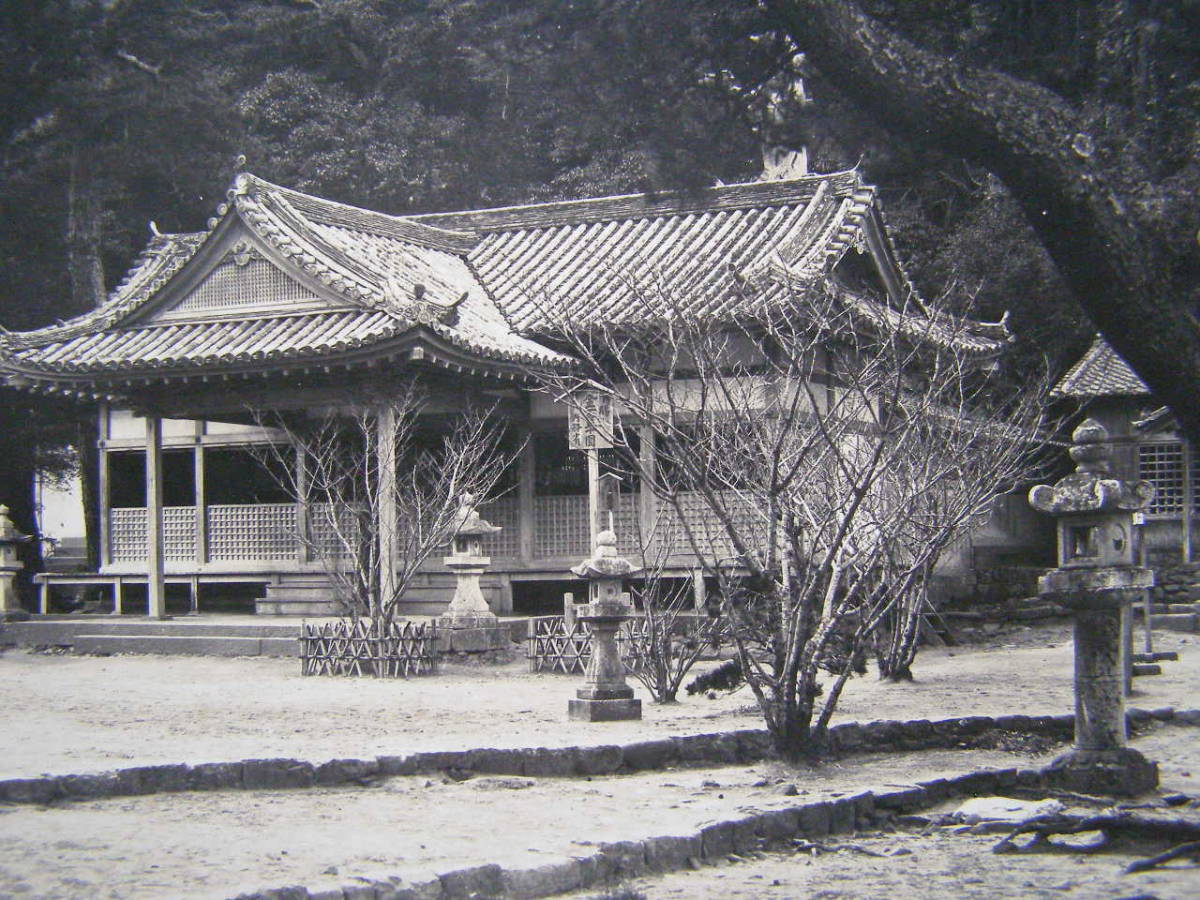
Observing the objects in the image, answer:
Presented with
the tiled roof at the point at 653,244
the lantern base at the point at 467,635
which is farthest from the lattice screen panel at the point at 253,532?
the lantern base at the point at 467,635

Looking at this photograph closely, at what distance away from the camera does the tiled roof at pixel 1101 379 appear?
24.2m

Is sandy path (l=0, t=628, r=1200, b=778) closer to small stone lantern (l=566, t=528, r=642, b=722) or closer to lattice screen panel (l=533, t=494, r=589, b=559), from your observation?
small stone lantern (l=566, t=528, r=642, b=722)

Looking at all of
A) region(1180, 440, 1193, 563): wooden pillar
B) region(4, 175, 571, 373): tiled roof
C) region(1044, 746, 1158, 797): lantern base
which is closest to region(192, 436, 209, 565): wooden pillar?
region(4, 175, 571, 373): tiled roof

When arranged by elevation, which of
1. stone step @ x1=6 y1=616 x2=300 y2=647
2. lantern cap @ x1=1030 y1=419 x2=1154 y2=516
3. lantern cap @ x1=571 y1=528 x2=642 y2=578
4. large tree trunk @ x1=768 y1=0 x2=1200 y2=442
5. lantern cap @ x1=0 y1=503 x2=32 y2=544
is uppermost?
large tree trunk @ x1=768 y1=0 x2=1200 y2=442

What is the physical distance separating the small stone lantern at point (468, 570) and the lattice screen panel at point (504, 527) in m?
3.96

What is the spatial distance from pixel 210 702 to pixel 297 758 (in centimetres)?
434

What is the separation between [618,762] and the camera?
9820 millimetres

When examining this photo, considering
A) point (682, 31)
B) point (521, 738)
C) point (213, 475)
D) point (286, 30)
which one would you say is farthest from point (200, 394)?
point (286, 30)

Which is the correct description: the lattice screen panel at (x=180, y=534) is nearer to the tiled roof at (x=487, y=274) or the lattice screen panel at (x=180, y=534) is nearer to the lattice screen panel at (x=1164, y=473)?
the tiled roof at (x=487, y=274)

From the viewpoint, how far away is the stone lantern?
29.6 ft

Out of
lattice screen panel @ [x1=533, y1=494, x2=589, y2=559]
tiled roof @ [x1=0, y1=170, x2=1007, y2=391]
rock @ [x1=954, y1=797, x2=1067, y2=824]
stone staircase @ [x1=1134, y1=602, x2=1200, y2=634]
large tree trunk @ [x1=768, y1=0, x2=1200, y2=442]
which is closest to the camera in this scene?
large tree trunk @ [x1=768, y1=0, x2=1200, y2=442]

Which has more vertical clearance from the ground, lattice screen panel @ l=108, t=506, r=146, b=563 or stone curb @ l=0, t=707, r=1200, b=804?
lattice screen panel @ l=108, t=506, r=146, b=563

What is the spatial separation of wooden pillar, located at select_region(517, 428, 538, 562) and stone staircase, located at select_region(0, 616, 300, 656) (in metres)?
3.92

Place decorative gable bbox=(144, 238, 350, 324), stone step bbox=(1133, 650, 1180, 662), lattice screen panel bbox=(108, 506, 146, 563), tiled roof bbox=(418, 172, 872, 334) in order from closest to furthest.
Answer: stone step bbox=(1133, 650, 1180, 662)
decorative gable bbox=(144, 238, 350, 324)
tiled roof bbox=(418, 172, 872, 334)
lattice screen panel bbox=(108, 506, 146, 563)
